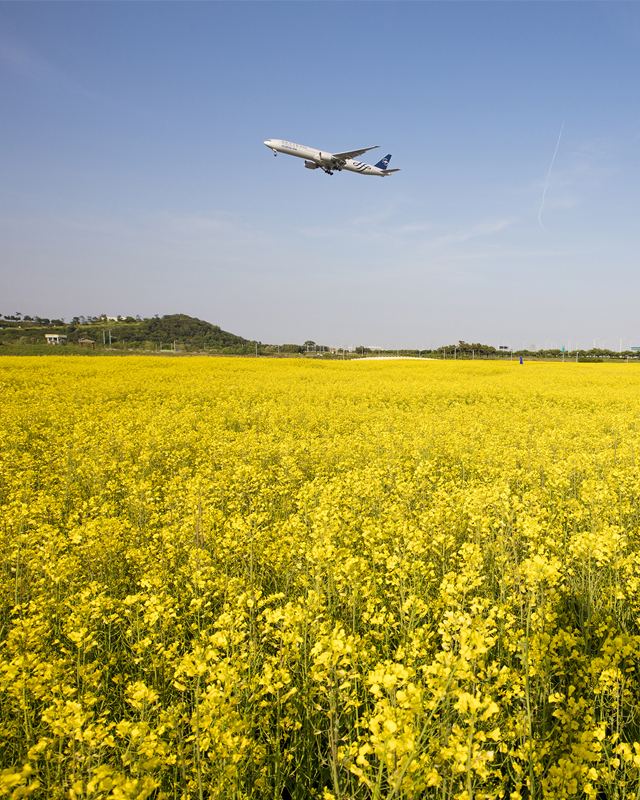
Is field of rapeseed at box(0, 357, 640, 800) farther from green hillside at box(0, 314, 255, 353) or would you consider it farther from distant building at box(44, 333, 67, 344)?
distant building at box(44, 333, 67, 344)

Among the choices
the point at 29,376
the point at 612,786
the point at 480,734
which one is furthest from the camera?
the point at 29,376

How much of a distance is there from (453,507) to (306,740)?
354 centimetres

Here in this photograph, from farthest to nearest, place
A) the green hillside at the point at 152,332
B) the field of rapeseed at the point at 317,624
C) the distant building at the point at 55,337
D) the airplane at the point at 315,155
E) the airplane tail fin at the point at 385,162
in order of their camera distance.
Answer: the green hillside at the point at 152,332 → the distant building at the point at 55,337 → the airplane tail fin at the point at 385,162 → the airplane at the point at 315,155 → the field of rapeseed at the point at 317,624

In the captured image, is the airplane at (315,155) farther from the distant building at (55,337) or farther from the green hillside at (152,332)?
the distant building at (55,337)

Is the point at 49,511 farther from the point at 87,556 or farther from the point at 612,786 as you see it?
the point at 612,786

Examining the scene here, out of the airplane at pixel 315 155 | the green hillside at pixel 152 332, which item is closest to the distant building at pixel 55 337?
the green hillside at pixel 152 332

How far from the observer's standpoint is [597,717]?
2.97 meters

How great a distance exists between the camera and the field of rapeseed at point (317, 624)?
204cm

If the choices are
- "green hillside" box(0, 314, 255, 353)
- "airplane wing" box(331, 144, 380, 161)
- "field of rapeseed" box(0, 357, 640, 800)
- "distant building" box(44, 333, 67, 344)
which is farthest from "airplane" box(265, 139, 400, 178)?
"distant building" box(44, 333, 67, 344)

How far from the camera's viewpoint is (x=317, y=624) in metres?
3.06

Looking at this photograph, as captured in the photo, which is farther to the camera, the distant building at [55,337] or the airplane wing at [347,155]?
the distant building at [55,337]

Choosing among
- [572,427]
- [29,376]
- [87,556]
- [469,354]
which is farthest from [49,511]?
[469,354]

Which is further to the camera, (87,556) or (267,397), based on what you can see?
(267,397)

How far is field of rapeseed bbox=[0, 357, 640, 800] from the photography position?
2.04 meters
